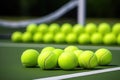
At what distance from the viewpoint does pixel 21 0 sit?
30.9 ft

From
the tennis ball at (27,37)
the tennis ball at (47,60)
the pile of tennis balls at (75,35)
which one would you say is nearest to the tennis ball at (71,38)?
the pile of tennis balls at (75,35)

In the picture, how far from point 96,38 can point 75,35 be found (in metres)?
0.33

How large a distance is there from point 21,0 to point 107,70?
5.69 meters

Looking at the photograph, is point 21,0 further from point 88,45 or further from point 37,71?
point 37,71

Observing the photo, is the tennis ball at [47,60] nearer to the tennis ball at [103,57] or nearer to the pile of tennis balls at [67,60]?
the pile of tennis balls at [67,60]

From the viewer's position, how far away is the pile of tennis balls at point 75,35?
19.9 feet

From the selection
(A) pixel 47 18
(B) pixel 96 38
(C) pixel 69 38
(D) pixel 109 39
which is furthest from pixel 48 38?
(A) pixel 47 18

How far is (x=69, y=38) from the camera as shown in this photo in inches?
246

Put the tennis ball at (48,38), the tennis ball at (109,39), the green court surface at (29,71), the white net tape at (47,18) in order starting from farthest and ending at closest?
1. the white net tape at (47,18)
2. the tennis ball at (48,38)
3. the tennis ball at (109,39)
4. the green court surface at (29,71)

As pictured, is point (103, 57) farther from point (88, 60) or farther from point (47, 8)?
point (47, 8)

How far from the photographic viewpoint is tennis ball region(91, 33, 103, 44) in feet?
19.9

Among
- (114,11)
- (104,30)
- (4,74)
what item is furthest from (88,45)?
(114,11)

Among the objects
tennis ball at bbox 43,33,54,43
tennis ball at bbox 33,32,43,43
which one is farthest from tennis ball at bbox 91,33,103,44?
tennis ball at bbox 33,32,43,43

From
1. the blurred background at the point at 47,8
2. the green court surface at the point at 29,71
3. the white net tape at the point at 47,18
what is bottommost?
the green court surface at the point at 29,71
